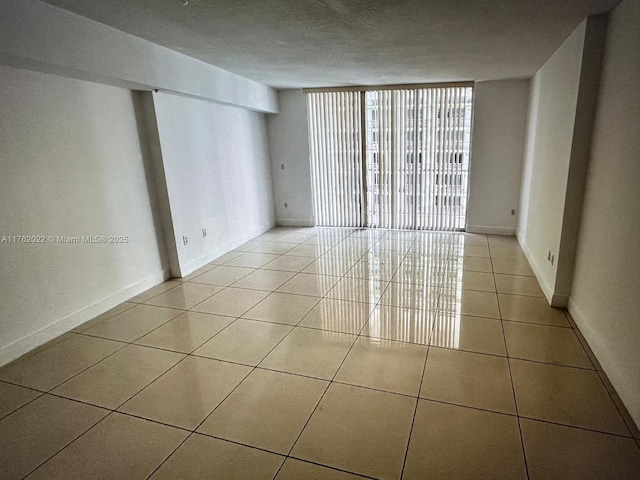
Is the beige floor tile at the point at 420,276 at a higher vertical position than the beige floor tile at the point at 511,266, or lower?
higher

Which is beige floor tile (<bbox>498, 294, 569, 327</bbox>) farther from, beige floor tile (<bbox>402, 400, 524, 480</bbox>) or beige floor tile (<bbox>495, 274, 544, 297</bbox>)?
beige floor tile (<bbox>402, 400, 524, 480</bbox>)

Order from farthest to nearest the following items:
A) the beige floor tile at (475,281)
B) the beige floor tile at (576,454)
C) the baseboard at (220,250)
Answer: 1. the baseboard at (220,250)
2. the beige floor tile at (475,281)
3. the beige floor tile at (576,454)

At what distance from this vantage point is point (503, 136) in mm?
5492

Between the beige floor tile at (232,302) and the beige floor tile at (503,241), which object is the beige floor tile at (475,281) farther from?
the beige floor tile at (232,302)

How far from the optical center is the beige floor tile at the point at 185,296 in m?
3.63

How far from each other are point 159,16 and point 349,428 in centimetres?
Answer: 296

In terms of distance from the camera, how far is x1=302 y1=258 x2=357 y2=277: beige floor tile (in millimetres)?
4355

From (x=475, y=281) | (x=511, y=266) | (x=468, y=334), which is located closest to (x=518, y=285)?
(x=475, y=281)

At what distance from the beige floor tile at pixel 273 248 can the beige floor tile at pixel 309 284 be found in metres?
1.05

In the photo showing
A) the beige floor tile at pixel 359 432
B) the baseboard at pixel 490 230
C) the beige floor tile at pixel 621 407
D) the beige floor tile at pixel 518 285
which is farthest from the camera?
the baseboard at pixel 490 230

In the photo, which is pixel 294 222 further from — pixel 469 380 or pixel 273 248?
pixel 469 380

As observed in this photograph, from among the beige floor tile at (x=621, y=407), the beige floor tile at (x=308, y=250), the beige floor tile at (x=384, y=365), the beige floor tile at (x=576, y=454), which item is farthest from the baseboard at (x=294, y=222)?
the beige floor tile at (x=576, y=454)

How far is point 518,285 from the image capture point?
149 inches

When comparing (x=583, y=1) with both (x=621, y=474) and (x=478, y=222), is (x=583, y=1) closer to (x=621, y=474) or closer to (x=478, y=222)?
(x=621, y=474)
